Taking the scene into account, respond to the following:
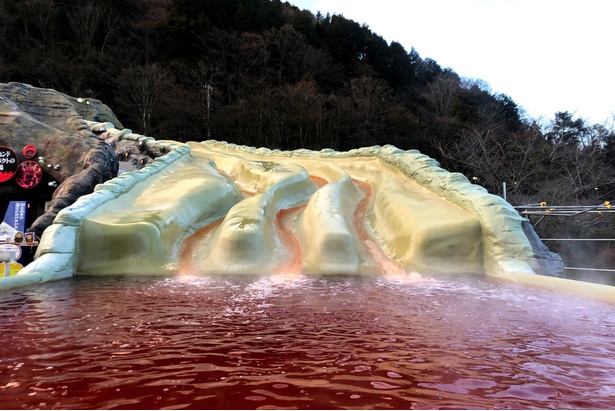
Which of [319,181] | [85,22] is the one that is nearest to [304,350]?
[319,181]

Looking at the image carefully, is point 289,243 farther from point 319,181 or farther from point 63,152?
point 63,152

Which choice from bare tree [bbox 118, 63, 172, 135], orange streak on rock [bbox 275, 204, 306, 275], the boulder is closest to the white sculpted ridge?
orange streak on rock [bbox 275, 204, 306, 275]

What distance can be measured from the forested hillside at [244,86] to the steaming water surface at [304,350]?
518 inches

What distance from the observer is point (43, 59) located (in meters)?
19.3

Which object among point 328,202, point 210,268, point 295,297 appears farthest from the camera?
point 328,202

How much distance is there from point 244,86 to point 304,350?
66.4ft

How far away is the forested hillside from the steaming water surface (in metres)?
13.2

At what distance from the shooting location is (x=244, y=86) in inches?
829

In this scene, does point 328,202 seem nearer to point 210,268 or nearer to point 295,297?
point 210,268

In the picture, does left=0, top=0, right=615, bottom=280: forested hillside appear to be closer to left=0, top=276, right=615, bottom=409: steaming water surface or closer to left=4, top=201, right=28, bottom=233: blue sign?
left=4, top=201, right=28, bottom=233: blue sign

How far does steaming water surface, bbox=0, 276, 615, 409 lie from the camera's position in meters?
1.59

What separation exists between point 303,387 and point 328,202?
14.1ft

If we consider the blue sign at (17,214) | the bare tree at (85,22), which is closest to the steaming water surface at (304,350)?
the blue sign at (17,214)

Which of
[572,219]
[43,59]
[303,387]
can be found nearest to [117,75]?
[43,59]
